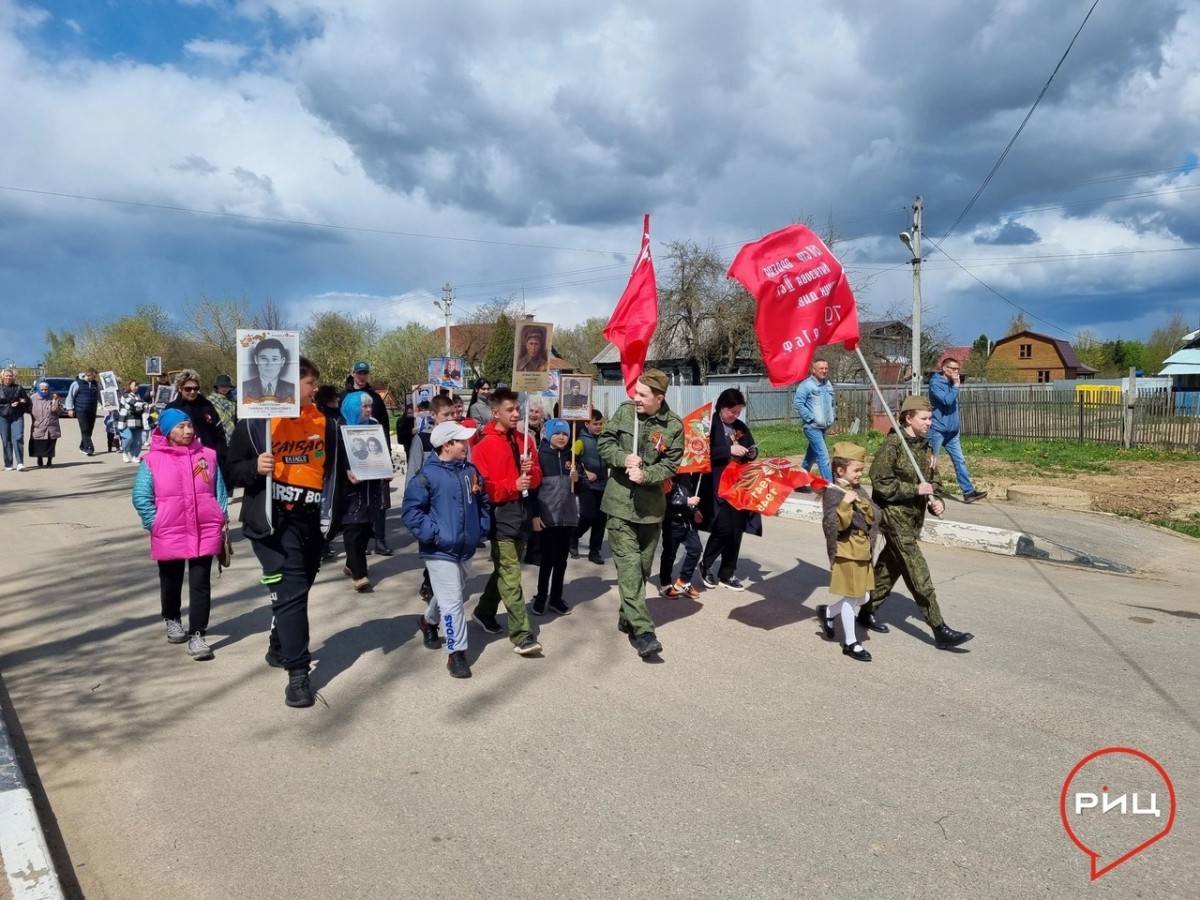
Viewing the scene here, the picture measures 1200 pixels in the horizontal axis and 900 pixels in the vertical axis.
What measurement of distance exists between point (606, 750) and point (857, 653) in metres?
2.24

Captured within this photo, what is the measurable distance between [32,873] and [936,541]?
920 centimetres

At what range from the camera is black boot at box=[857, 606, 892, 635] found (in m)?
6.32

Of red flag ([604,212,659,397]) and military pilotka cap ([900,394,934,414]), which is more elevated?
red flag ([604,212,659,397])

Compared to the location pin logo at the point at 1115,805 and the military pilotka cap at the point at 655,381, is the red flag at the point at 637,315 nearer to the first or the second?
the military pilotka cap at the point at 655,381

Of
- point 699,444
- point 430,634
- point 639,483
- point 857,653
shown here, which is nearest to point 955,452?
point 699,444

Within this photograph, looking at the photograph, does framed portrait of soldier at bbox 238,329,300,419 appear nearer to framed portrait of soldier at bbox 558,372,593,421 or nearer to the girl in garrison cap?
framed portrait of soldier at bbox 558,372,593,421

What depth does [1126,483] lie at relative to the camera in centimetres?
1406

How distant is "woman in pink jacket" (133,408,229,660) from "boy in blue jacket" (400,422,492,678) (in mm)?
1550

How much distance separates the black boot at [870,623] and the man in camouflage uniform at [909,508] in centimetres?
32

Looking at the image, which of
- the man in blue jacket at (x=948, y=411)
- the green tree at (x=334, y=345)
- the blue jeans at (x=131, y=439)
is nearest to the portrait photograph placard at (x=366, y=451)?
the man in blue jacket at (x=948, y=411)

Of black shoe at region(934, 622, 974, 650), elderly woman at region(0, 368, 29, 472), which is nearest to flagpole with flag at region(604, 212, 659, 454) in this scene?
black shoe at region(934, 622, 974, 650)

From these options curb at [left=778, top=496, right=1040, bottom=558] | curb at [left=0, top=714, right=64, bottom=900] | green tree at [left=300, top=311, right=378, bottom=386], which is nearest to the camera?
curb at [left=0, top=714, right=64, bottom=900]

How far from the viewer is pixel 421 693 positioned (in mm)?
5027

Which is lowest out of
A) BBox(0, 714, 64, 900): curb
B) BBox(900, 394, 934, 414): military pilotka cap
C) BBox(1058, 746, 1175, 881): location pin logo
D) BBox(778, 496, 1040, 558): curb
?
BBox(1058, 746, 1175, 881): location pin logo
